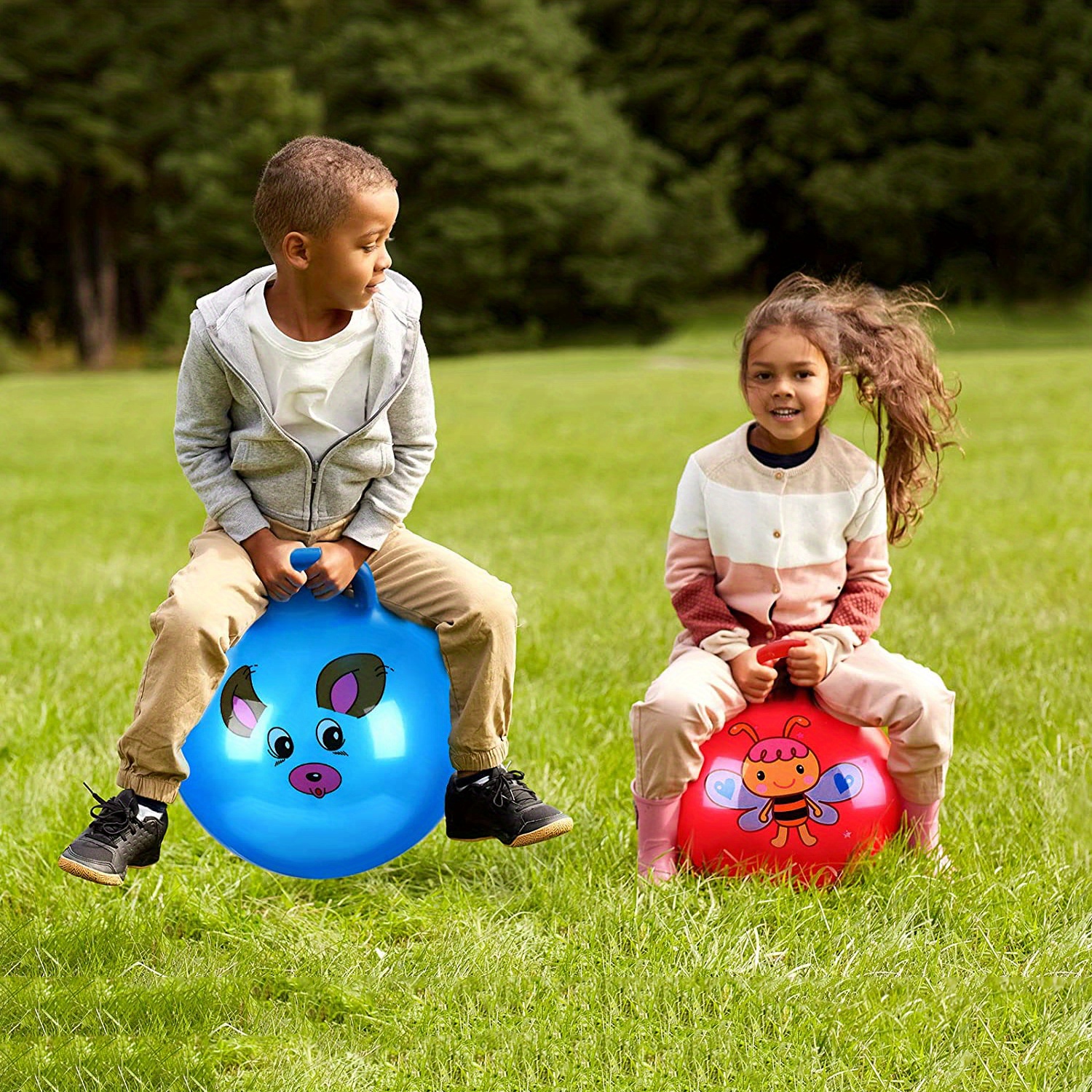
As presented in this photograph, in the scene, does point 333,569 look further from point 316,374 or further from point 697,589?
→ point 697,589

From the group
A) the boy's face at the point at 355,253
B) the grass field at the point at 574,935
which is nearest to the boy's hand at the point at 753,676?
the grass field at the point at 574,935

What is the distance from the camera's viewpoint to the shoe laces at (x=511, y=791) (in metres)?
2.96

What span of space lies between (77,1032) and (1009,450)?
867cm

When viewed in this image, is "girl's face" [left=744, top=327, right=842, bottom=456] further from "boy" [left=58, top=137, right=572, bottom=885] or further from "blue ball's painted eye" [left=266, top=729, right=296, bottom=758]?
"blue ball's painted eye" [left=266, top=729, right=296, bottom=758]

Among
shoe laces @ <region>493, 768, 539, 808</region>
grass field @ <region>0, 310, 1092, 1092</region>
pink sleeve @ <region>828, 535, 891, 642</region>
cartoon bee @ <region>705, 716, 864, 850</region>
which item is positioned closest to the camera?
grass field @ <region>0, 310, 1092, 1092</region>

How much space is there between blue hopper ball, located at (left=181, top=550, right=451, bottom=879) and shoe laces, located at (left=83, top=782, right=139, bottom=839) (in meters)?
0.17

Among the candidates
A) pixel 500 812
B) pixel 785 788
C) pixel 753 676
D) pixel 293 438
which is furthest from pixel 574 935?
pixel 293 438

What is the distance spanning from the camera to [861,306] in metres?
3.31

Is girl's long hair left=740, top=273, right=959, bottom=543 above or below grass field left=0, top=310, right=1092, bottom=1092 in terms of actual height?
above

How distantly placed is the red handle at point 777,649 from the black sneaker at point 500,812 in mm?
587

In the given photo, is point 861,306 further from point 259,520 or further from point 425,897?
point 425,897

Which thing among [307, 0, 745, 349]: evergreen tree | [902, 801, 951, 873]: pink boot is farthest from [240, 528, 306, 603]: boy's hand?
[307, 0, 745, 349]: evergreen tree

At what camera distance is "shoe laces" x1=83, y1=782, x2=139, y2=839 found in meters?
2.71

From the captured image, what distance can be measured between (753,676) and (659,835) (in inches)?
17.0
